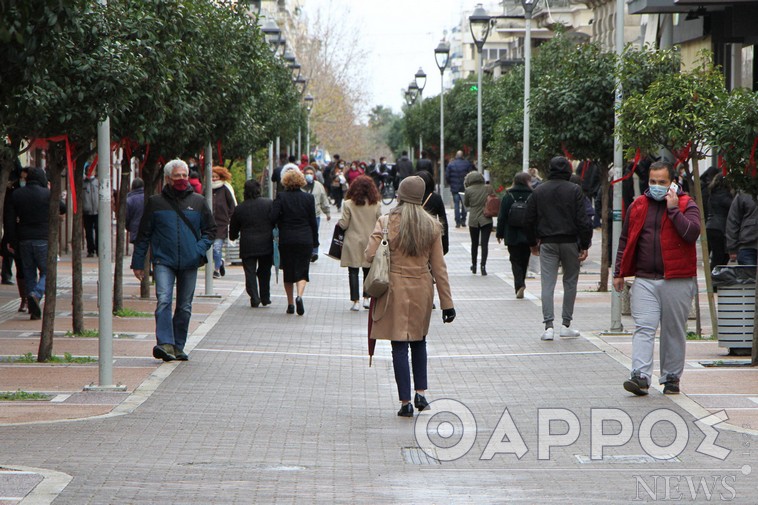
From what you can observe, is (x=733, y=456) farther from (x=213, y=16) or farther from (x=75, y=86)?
(x=213, y=16)

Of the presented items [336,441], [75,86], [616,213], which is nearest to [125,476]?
[336,441]

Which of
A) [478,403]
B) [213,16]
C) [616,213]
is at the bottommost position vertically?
[478,403]

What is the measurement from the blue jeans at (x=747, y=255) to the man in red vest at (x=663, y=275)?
20.6 feet

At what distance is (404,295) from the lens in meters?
9.98

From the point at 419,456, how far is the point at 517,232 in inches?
464

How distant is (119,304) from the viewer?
57.5ft

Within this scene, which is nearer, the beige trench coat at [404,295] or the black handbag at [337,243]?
the beige trench coat at [404,295]

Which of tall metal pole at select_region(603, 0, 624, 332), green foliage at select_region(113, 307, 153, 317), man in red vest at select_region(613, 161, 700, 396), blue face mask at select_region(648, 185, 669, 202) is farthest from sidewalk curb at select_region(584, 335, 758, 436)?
green foliage at select_region(113, 307, 153, 317)

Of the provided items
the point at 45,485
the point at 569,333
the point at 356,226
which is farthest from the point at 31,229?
the point at 45,485

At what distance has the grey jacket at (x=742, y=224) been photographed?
1681 cm

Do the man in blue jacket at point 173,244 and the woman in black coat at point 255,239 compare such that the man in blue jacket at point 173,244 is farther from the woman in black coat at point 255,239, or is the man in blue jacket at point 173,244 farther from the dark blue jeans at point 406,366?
the woman in black coat at point 255,239

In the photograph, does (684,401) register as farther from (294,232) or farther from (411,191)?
(294,232)

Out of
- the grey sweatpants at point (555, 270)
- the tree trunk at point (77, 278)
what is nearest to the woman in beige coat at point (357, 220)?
the grey sweatpants at point (555, 270)

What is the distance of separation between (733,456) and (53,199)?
7611 mm
